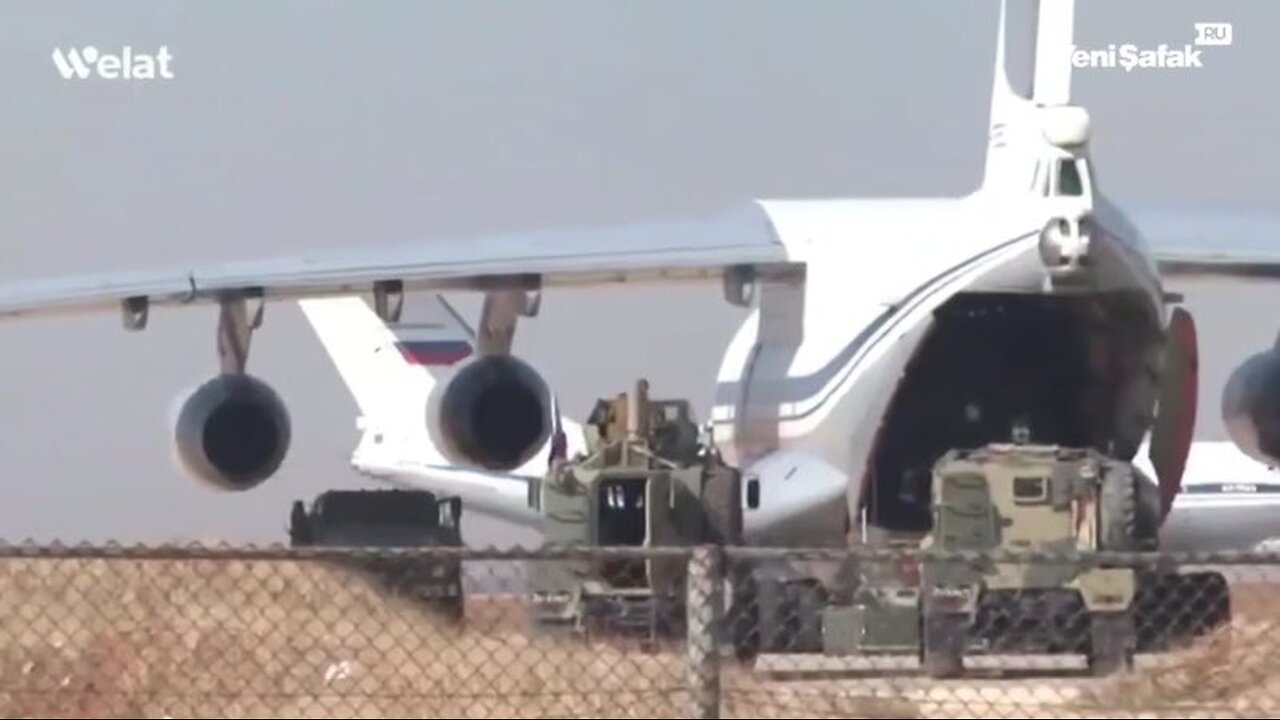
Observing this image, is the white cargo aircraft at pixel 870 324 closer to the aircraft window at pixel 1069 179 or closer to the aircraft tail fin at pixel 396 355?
the aircraft window at pixel 1069 179

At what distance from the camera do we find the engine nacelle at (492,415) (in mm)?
19531

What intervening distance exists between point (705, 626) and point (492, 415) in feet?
41.6

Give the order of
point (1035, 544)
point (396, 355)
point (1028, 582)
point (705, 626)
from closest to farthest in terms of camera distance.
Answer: point (705, 626)
point (1028, 582)
point (1035, 544)
point (396, 355)

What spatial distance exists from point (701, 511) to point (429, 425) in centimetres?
303

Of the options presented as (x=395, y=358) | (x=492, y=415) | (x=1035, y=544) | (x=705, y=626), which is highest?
(x=705, y=626)

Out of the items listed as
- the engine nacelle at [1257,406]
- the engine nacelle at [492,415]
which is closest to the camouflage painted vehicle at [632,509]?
the engine nacelle at [492,415]

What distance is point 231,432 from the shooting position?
19734 millimetres

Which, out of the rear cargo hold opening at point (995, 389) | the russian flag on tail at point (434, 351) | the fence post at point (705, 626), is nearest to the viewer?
the fence post at point (705, 626)

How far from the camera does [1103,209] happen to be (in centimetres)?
1725

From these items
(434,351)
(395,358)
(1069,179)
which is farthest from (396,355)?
(1069,179)

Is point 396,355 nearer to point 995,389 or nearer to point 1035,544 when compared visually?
point 995,389

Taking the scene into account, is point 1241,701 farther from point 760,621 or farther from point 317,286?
Result: point 317,286

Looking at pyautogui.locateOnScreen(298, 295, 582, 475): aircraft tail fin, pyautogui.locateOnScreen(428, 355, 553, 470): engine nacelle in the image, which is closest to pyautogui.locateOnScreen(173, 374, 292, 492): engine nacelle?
pyautogui.locateOnScreen(428, 355, 553, 470): engine nacelle

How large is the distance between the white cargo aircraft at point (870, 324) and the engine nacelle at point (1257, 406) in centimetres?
2
